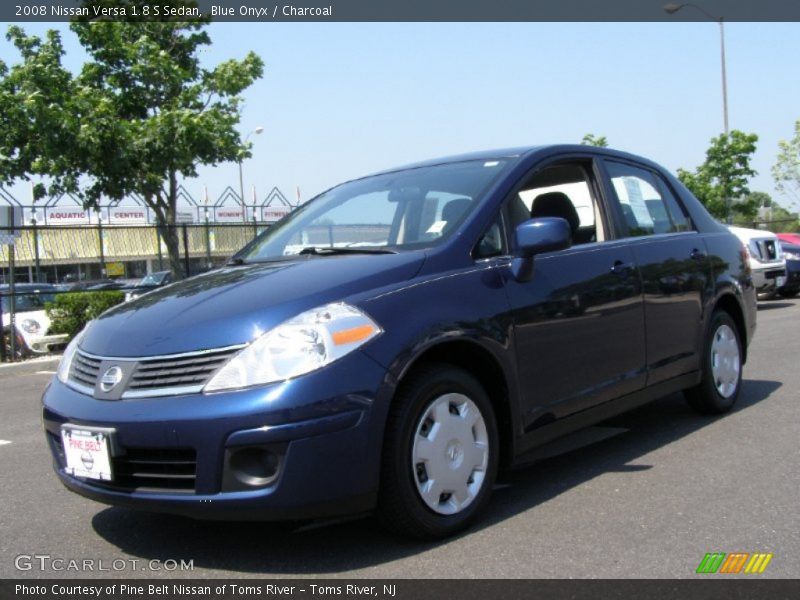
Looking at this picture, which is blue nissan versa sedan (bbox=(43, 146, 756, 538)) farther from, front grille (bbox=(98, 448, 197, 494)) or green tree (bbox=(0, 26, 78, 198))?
green tree (bbox=(0, 26, 78, 198))

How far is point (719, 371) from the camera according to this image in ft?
18.0

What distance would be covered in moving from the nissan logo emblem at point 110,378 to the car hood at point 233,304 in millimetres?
68

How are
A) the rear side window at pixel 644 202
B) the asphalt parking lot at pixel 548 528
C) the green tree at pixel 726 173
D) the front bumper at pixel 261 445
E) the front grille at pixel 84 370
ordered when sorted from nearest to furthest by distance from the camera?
the front bumper at pixel 261 445 < the asphalt parking lot at pixel 548 528 < the front grille at pixel 84 370 < the rear side window at pixel 644 202 < the green tree at pixel 726 173

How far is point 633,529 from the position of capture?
11.5 feet

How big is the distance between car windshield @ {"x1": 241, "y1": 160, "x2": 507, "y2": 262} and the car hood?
29cm

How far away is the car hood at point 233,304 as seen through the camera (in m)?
3.18

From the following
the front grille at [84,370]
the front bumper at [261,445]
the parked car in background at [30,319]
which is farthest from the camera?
the parked car in background at [30,319]

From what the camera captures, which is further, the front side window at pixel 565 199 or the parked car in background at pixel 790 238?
the parked car in background at pixel 790 238

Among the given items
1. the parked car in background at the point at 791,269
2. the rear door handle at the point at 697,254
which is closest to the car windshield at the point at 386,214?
the rear door handle at the point at 697,254

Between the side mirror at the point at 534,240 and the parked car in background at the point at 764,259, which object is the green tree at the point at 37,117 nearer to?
the parked car in background at the point at 764,259

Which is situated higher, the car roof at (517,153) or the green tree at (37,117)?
the green tree at (37,117)

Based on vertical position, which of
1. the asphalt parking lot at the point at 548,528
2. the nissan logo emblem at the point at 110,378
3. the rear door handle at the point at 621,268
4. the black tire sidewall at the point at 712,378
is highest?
the rear door handle at the point at 621,268

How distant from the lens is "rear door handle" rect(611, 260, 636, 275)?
14.8 ft

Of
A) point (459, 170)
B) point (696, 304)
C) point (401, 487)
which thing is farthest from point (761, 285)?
point (401, 487)
